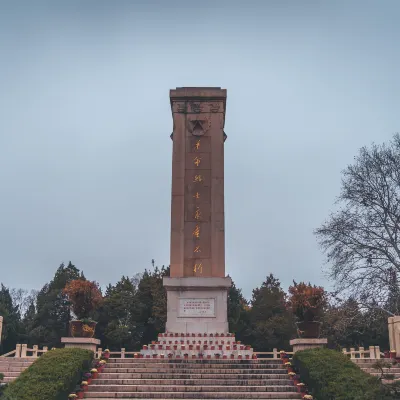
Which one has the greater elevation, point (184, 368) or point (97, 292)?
point (97, 292)

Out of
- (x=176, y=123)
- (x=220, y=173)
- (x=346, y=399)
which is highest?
(x=176, y=123)

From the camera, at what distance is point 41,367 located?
11320 mm

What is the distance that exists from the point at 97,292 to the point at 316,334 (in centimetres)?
630

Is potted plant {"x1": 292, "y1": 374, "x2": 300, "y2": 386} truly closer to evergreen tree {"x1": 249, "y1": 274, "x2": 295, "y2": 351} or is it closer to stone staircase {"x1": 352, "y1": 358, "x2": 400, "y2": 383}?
stone staircase {"x1": 352, "y1": 358, "x2": 400, "y2": 383}

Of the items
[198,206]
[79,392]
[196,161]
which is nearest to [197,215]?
[198,206]

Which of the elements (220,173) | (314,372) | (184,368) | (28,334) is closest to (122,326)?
(28,334)

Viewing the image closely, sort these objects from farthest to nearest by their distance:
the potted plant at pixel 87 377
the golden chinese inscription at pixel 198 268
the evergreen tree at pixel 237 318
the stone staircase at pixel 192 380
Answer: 1. the evergreen tree at pixel 237 318
2. the golden chinese inscription at pixel 198 268
3. the potted plant at pixel 87 377
4. the stone staircase at pixel 192 380

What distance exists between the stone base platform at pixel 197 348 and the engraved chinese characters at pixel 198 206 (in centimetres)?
258

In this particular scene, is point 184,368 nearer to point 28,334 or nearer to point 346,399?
point 346,399

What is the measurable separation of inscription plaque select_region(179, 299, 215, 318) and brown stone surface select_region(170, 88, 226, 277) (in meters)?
1.06

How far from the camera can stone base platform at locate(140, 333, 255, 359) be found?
1490 centimetres

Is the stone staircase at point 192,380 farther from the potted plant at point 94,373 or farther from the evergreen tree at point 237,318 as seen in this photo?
the evergreen tree at point 237,318

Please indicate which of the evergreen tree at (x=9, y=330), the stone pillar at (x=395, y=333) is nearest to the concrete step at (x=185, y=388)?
the stone pillar at (x=395, y=333)

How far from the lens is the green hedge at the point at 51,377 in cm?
1012
